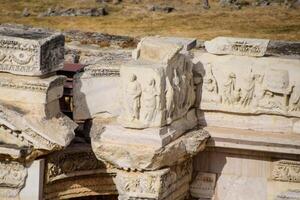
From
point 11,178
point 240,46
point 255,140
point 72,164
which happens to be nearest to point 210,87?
point 240,46

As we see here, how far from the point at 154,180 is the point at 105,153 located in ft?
3.12

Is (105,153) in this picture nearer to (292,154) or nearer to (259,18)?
(292,154)

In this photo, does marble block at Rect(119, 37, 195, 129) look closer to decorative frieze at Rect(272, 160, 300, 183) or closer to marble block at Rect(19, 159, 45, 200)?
marble block at Rect(19, 159, 45, 200)

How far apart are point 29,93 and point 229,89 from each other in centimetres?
374

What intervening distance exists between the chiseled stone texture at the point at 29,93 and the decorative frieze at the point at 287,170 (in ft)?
14.1

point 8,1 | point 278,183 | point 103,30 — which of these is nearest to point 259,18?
point 103,30

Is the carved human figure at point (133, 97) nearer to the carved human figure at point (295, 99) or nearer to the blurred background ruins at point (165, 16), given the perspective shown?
the carved human figure at point (295, 99)

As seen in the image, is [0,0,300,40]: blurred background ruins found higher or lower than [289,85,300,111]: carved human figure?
lower

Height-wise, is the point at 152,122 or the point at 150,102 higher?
the point at 150,102

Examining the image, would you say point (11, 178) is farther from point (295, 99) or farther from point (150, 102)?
point (295, 99)

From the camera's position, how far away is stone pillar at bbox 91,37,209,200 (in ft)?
56.0

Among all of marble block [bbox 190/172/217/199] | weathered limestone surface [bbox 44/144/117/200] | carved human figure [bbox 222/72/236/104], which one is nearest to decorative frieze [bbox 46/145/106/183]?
weathered limestone surface [bbox 44/144/117/200]

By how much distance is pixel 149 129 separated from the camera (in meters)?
17.1

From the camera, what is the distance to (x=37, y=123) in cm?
1730
